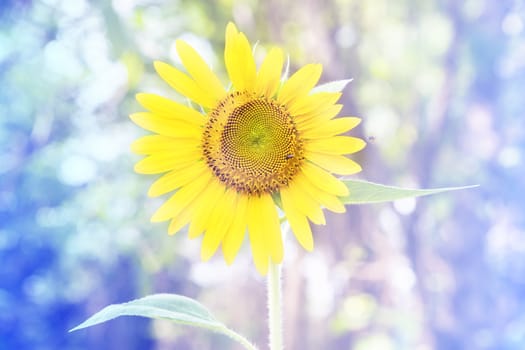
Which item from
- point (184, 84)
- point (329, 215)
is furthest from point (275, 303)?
point (329, 215)

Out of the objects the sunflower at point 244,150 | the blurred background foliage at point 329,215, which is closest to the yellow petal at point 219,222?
the sunflower at point 244,150

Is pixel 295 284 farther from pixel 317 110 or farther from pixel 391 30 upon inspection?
pixel 317 110

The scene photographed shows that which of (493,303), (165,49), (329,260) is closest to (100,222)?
(165,49)

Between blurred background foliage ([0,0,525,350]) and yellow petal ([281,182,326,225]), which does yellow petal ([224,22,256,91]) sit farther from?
blurred background foliage ([0,0,525,350])

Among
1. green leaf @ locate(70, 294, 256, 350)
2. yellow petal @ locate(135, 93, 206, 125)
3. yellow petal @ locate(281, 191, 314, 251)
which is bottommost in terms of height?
green leaf @ locate(70, 294, 256, 350)

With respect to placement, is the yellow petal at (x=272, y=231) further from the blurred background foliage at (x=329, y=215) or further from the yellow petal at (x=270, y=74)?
the blurred background foliage at (x=329, y=215)

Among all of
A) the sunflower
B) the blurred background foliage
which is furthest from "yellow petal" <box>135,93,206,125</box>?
the blurred background foliage

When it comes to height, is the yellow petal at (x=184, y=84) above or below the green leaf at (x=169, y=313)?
above
